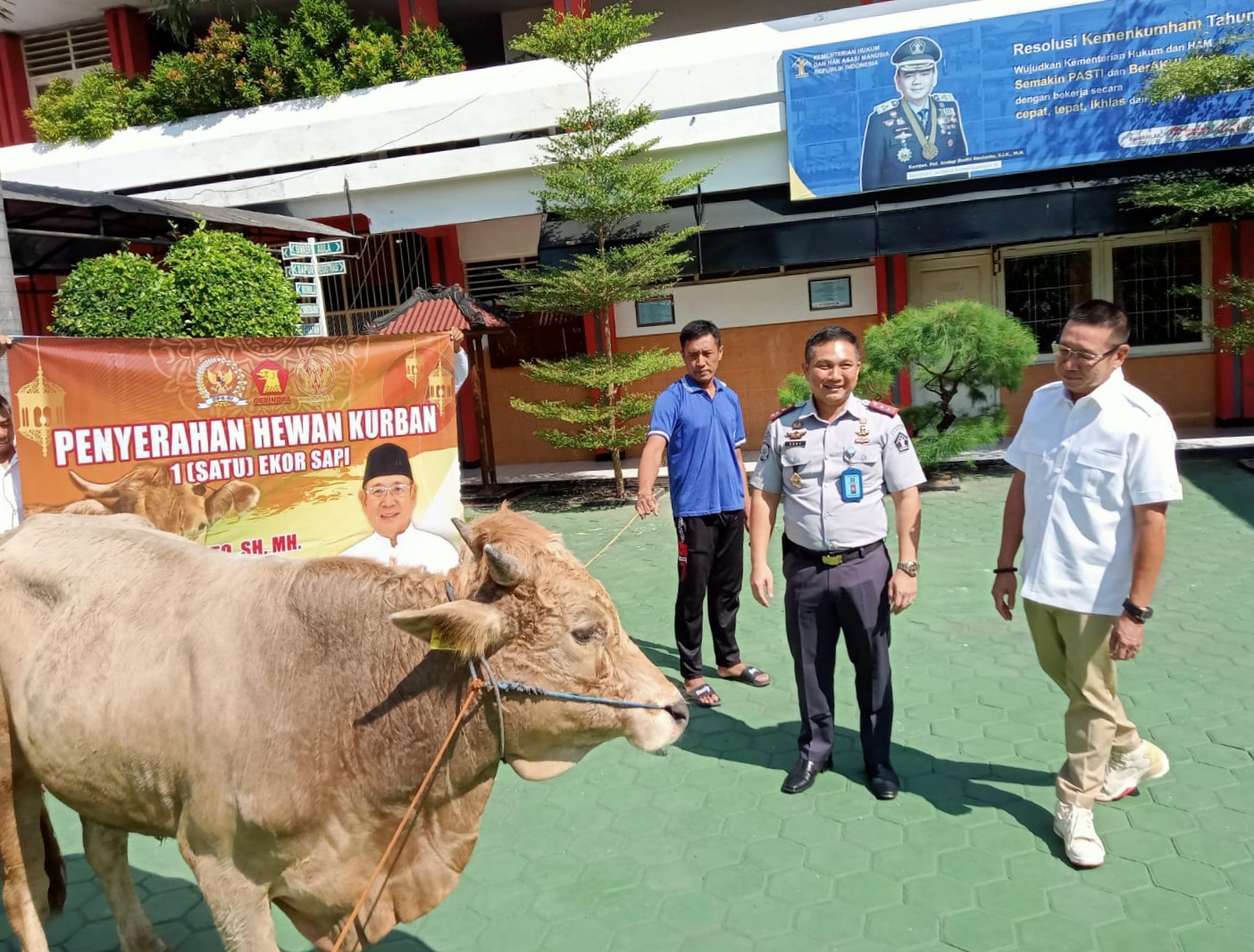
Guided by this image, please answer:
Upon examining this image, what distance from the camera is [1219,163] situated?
10398mm

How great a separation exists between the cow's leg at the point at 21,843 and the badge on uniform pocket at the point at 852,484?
3.10 metres

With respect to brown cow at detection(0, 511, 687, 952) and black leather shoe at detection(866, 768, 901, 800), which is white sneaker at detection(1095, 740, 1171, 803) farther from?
brown cow at detection(0, 511, 687, 952)

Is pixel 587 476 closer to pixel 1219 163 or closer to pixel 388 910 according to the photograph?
pixel 1219 163

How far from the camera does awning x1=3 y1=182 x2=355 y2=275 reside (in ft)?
23.2

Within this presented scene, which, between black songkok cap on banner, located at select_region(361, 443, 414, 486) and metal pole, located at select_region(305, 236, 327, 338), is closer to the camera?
black songkok cap on banner, located at select_region(361, 443, 414, 486)

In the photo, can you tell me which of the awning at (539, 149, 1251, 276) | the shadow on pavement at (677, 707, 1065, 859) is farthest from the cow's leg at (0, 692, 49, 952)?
the awning at (539, 149, 1251, 276)

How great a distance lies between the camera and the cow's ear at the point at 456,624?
1861 millimetres

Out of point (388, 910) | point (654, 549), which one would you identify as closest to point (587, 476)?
point (654, 549)

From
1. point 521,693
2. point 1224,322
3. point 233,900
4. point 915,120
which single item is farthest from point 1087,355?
point 1224,322

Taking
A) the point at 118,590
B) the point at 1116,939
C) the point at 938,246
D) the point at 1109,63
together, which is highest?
the point at 1109,63

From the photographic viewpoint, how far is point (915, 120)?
11008 mm

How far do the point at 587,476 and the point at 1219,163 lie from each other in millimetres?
8660

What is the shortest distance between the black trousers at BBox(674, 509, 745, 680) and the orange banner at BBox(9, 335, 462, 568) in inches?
56.1

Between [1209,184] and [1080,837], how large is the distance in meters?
9.11
